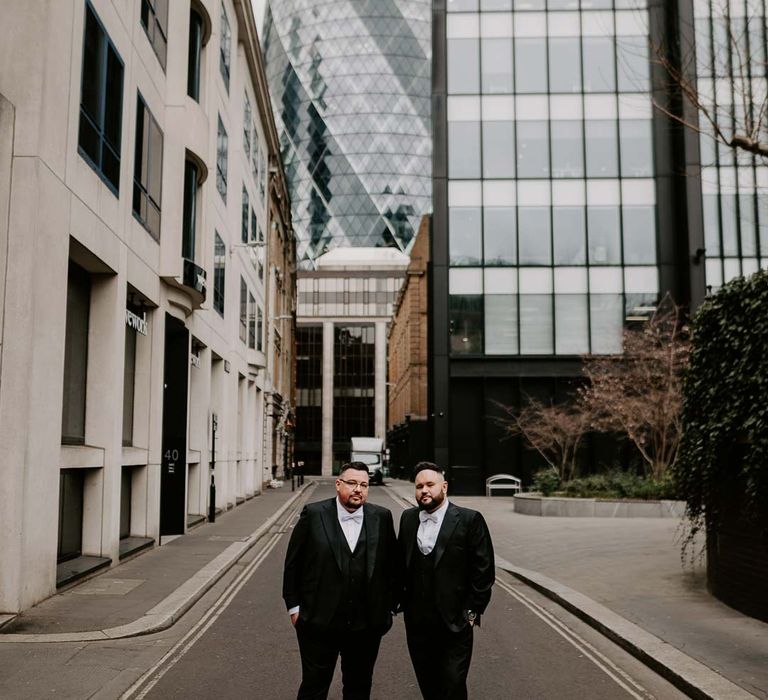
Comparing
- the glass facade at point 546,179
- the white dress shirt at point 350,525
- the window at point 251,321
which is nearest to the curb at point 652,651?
the white dress shirt at point 350,525

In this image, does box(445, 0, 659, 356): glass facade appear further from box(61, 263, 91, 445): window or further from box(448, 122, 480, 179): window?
box(61, 263, 91, 445): window

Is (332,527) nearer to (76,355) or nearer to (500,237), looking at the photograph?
(76,355)

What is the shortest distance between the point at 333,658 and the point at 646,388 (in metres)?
28.9

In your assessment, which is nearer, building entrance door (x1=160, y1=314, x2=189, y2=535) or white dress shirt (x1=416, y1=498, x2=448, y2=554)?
white dress shirt (x1=416, y1=498, x2=448, y2=554)

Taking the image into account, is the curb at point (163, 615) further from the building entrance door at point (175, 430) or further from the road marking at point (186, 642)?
the building entrance door at point (175, 430)

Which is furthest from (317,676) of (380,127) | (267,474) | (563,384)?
(380,127)

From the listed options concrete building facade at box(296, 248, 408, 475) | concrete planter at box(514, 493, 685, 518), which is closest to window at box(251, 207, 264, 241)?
concrete planter at box(514, 493, 685, 518)

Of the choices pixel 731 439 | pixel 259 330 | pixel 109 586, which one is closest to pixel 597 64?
pixel 259 330

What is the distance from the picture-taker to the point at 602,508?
25562 mm

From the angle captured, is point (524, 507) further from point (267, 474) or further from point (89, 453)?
point (267, 474)

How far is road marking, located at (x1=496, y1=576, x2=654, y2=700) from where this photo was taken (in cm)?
703

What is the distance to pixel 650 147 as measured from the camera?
3950cm

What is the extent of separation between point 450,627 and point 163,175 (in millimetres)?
14139

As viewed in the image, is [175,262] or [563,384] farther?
[563,384]
